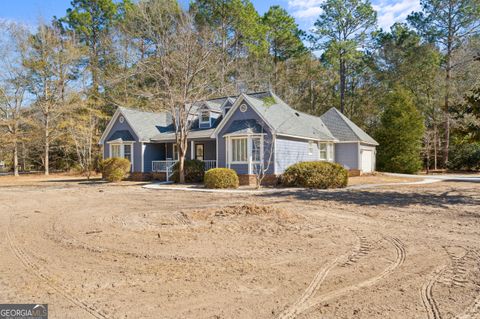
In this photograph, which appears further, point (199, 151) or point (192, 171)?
point (199, 151)

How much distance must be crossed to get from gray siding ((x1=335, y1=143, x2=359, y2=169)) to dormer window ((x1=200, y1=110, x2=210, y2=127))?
10717 mm

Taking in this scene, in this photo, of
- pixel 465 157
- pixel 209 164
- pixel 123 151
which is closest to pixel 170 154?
pixel 123 151

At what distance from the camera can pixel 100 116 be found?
34.3 m

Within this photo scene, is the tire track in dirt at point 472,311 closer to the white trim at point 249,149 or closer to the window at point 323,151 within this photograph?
the white trim at point 249,149

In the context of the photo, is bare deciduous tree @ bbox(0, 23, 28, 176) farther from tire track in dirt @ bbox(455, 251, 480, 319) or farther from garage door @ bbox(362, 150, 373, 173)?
tire track in dirt @ bbox(455, 251, 480, 319)

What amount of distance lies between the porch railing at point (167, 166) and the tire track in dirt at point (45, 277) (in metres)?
15.7

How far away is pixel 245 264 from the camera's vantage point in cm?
520

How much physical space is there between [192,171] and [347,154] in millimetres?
12714

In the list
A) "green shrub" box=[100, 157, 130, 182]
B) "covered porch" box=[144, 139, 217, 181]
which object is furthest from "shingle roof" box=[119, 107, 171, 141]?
"green shrub" box=[100, 157, 130, 182]

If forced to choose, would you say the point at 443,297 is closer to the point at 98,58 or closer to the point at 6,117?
the point at 6,117

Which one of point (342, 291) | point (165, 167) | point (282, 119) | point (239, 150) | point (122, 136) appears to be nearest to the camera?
point (342, 291)

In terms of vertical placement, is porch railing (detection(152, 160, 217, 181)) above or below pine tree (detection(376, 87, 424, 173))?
below

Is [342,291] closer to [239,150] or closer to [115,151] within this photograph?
[239,150]

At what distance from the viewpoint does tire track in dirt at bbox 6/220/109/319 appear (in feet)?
12.1
